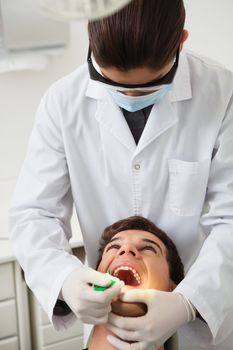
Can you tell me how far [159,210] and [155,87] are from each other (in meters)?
0.45

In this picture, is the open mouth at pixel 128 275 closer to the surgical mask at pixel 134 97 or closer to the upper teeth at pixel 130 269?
the upper teeth at pixel 130 269

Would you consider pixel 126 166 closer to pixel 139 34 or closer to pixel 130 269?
pixel 130 269

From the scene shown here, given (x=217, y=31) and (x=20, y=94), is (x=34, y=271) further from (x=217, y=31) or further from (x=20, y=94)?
(x=217, y=31)

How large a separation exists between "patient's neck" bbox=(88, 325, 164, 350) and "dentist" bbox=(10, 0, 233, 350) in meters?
0.07

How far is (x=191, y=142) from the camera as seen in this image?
146cm

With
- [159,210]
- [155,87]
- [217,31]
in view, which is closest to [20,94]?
[217,31]

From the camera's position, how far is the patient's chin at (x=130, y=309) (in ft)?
4.27

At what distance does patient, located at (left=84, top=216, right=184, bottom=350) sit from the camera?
1427 millimetres

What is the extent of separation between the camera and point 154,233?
1.51 meters

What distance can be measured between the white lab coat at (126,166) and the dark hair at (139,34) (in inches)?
12.6

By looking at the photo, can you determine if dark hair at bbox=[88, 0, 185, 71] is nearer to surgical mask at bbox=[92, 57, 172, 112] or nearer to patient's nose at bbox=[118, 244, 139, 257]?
surgical mask at bbox=[92, 57, 172, 112]

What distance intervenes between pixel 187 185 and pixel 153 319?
395 mm

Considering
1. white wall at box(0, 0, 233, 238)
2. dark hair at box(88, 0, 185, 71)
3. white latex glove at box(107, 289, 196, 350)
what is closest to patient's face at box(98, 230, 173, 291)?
white latex glove at box(107, 289, 196, 350)

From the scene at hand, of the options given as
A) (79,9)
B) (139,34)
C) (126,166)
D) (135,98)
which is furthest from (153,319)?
(79,9)
